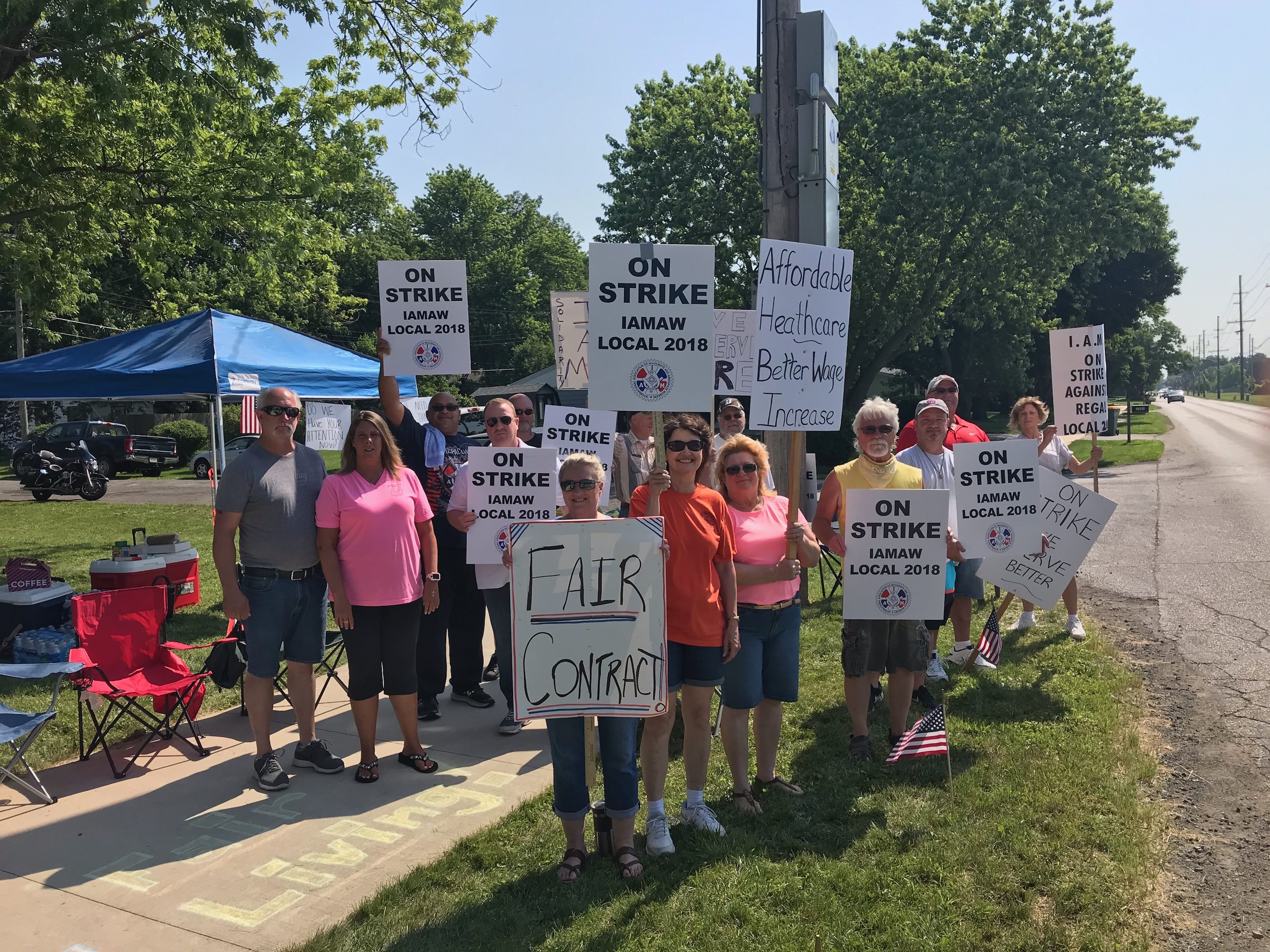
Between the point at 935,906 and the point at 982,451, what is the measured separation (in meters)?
3.00

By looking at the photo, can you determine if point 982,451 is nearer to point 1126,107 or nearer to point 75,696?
point 75,696

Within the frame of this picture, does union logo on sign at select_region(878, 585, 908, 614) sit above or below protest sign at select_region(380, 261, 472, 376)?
below

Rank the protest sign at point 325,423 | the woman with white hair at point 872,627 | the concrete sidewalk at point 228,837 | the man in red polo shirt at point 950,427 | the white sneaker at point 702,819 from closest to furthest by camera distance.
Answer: the concrete sidewalk at point 228,837 < the white sneaker at point 702,819 < the woman with white hair at point 872,627 < the man in red polo shirt at point 950,427 < the protest sign at point 325,423

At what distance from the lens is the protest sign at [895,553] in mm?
5016

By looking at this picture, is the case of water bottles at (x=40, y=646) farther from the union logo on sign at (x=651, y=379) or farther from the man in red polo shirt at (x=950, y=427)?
the man in red polo shirt at (x=950, y=427)

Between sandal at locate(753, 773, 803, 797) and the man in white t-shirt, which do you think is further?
the man in white t-shirt

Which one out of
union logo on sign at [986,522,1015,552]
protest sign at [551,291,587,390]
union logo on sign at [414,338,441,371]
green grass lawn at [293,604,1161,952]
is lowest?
green grass lawn at [293,604,1161,952]

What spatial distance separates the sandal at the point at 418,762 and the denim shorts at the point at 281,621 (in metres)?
0.73

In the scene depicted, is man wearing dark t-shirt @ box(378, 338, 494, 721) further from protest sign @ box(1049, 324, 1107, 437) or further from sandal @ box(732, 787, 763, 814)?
protest sign @ box(1049, 324, 1107, 437)

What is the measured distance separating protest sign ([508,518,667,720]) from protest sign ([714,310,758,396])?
513 centimetres

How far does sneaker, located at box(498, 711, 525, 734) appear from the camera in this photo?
5.93m

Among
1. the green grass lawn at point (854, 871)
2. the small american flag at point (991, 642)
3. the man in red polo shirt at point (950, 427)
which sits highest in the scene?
the man in red polo shirt at point (950, 427)

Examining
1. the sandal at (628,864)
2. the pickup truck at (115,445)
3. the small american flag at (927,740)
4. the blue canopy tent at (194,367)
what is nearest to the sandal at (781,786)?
the small american flag at (927,740)

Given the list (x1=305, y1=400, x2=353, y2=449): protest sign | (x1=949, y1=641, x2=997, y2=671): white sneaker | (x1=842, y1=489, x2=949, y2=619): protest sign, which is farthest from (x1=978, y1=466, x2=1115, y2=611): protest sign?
(x1=305, y1=400, x2=353, y2=449): protest sign
